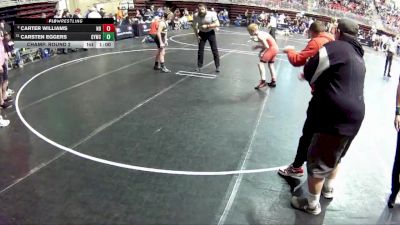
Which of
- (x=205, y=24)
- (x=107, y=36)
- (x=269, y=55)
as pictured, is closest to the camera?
(x=107, y=36)

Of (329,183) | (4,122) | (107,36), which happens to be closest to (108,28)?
(107,36)

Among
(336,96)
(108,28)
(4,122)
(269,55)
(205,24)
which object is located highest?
(108,28)

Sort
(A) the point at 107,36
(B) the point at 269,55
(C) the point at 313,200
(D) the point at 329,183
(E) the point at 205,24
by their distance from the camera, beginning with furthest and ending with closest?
(E) the point at 205,24, (B) the point at 269,55, (A) the point at 107,36, (D) the point at 329,183, (C) the point at 313,200

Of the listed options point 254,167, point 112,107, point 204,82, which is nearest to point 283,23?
point 204,82

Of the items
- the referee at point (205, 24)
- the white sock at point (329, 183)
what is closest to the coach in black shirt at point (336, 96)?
the white sock at point (329, 183)

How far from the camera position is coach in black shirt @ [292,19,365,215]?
3.89m

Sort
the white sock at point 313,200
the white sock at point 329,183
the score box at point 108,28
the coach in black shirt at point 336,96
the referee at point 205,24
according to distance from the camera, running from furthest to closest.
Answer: the referee at point 205,24, the score box at point 108,28, the white sock at point 329,183, the white sock at point 313,200, the coach in black shirt at point 336,96

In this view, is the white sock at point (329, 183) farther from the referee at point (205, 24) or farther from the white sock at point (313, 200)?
the referee at point (205, 24)

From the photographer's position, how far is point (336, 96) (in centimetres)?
394

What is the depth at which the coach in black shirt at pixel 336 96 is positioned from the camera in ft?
12.8
